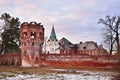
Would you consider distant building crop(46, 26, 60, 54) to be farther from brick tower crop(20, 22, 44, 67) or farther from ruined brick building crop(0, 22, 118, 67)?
brick tower crop(20, 22, 44, 67)

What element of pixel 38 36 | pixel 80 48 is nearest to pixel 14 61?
pixel 38 36

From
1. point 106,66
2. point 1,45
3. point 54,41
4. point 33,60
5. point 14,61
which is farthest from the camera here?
point 54,41

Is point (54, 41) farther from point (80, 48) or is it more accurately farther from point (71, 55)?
point (71, 55)

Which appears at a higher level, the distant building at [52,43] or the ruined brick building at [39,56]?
the distant building at [52,43]

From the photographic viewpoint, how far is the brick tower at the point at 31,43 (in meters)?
54.3

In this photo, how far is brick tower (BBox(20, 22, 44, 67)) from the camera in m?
54.3

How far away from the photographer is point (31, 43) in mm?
55156

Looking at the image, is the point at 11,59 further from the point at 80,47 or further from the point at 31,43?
the point at 80,47

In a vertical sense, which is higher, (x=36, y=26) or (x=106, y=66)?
(x=36, y=26)

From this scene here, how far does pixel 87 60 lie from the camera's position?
49750 millimetres

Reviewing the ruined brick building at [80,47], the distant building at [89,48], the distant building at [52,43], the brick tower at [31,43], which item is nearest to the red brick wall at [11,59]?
the brick tower at [31,43]

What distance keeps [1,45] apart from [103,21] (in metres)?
25.0

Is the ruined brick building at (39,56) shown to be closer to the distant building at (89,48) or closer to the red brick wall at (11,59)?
the red brick wall at (11,59)

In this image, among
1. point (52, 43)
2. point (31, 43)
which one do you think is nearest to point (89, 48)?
point (52, 43)
